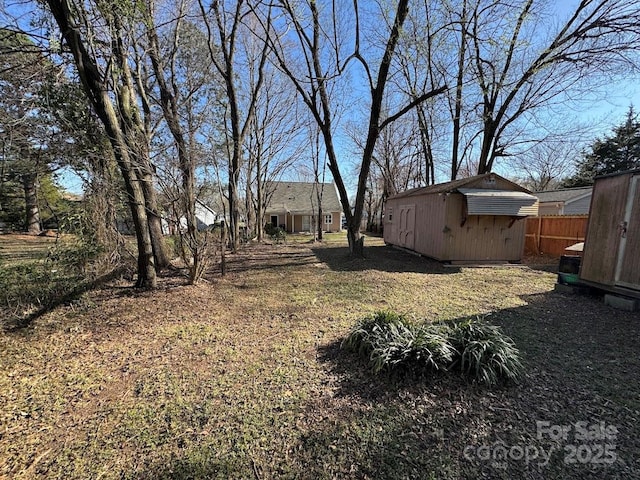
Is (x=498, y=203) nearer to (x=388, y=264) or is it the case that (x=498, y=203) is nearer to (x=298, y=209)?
(x=388, y=264)

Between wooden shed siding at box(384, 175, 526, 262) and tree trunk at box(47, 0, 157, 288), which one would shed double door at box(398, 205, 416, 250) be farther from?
tree trunk at box(47, 0, 157, 288)

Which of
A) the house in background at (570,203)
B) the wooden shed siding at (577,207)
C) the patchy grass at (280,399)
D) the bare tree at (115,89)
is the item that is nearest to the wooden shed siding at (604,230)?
A: the patchy grass at (280,399)

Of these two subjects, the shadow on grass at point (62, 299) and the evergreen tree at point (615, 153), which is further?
the evergreen tree at point (615, 153)

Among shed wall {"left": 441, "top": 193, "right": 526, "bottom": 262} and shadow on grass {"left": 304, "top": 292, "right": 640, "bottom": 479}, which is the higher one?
shed wall {"left": 441, "top": 193, "right": 526, "bottom": 262}

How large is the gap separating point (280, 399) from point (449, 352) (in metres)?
1.53

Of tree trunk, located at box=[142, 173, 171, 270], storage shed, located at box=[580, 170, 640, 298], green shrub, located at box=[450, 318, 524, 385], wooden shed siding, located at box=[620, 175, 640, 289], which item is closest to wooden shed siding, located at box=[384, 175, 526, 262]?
storage shed, located at box=[580, 170, 640, 298]

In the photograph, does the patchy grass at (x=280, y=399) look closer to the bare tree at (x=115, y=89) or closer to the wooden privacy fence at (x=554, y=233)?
the bare tree at (x=115, y=89)

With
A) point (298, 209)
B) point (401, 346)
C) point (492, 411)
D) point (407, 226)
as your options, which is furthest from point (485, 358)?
point (298, 209)

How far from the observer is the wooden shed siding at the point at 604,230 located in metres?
4.26

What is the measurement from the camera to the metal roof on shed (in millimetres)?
7254

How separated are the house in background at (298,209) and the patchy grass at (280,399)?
20953 mm

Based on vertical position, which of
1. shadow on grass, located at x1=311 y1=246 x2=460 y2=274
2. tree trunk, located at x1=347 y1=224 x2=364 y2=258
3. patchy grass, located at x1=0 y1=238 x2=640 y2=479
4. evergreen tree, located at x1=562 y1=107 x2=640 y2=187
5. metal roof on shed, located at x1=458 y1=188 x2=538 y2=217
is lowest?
patchy grass, located at x1=0 y1=238 x2=640 y2=479

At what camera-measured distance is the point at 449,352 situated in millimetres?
2416

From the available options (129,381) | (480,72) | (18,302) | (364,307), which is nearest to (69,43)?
(18,302)
